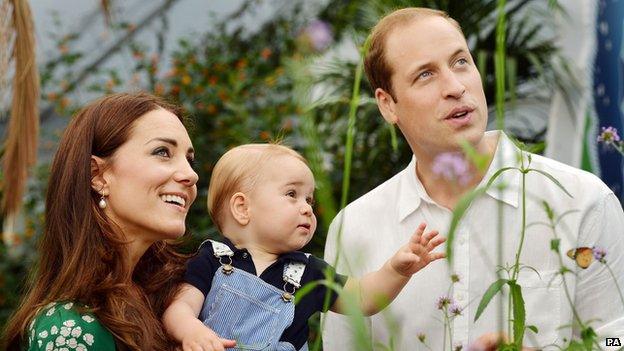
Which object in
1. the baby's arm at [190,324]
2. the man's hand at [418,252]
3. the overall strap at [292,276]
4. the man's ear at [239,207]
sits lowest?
the baby's arm at [190,324]

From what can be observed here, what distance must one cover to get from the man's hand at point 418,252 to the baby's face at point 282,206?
0.31 metres

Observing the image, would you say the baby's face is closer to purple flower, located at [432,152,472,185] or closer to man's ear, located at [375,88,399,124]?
purple flower, located at [432,152,472,185]

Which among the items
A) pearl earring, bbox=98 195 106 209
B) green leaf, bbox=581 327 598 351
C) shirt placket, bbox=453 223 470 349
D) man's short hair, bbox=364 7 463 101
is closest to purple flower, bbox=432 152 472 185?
shirt placket, bbox=453 223 470 349

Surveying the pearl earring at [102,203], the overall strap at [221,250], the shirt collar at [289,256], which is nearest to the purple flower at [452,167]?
the shirt collar at [289,256]

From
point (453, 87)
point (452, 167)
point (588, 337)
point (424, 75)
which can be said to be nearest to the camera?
point (588, 337)

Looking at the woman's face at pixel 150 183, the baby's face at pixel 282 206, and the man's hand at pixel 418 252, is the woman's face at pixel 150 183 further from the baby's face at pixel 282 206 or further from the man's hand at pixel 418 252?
the man's hand at pixel 418 252

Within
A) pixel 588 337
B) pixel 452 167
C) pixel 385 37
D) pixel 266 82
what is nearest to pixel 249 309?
pixel 452 167

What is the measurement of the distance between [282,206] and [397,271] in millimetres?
341

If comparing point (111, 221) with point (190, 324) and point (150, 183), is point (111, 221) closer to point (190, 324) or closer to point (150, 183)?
point (150, 183)

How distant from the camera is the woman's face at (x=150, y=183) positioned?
2539mm

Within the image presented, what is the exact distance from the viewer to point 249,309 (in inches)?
104

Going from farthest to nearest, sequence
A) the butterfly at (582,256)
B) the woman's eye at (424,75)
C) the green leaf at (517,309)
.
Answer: the woman's eye at (424,75)
the butterfly at (582,256)
the green leaf at (517,309)

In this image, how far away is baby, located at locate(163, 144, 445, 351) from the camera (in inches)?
101

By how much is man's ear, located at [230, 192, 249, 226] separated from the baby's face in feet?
0.06
